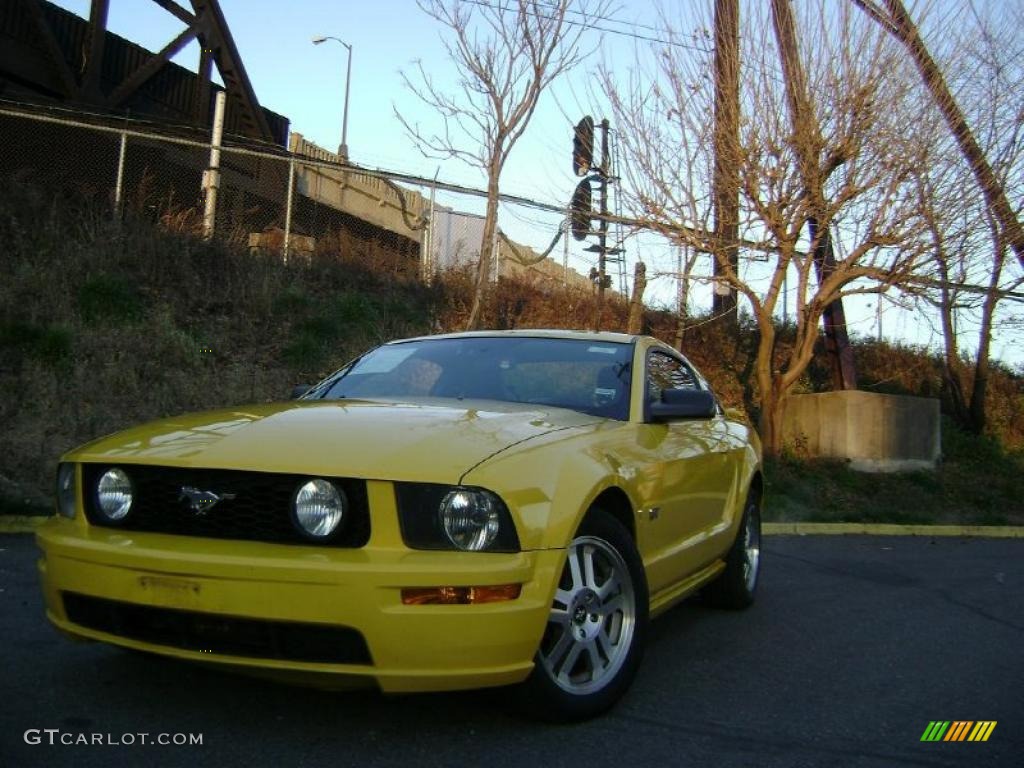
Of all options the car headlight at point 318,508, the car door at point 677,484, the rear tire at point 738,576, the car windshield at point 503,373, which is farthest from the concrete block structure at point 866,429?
the car headlight at point 318,508

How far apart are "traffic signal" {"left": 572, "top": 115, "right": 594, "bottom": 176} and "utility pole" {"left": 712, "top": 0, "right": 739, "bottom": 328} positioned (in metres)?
1.69

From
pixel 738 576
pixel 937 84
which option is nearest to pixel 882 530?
pixel 937 84

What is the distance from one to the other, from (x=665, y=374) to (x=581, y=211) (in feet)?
27.8

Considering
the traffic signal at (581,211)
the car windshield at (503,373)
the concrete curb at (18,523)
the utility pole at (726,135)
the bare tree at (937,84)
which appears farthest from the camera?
the traffic signal at (581,211)

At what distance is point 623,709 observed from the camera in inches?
138

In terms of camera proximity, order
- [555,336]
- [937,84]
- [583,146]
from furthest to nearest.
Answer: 1. [583,146]
2. [937,84]
3. [555,336]

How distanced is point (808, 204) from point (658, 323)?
4.28 m

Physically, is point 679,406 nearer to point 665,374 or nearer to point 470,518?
point 665,374

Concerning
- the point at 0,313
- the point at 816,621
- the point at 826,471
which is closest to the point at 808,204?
the point at 826,471

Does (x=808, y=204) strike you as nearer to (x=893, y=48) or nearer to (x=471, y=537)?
(x=893, y=48)

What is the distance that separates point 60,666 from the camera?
368cm

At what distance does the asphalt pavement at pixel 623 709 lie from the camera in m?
2.96

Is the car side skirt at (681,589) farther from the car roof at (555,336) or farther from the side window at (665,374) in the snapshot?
the car roof at (555,336)

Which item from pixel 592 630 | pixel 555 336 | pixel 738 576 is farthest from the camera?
pixel 738 576
